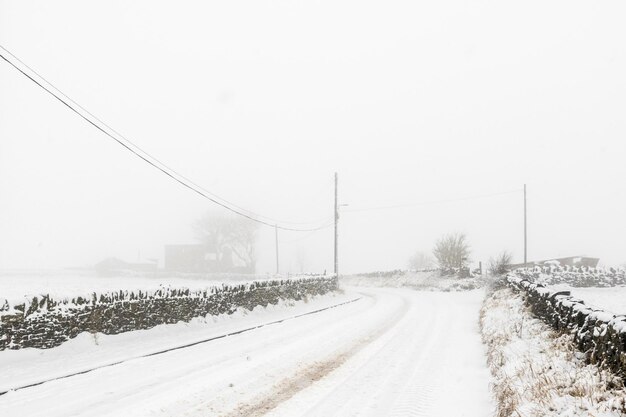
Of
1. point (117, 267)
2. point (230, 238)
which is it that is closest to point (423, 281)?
point (230, 238)

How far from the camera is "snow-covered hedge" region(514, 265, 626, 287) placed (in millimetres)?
35750

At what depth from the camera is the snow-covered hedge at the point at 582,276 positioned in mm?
35750

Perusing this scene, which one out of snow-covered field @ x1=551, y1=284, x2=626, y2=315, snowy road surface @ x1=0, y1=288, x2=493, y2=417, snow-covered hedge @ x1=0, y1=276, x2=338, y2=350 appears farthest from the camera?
snow-covered field @ x1=551, y1=284, x2=626, y2=315

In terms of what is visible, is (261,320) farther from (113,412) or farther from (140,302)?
(113,412)

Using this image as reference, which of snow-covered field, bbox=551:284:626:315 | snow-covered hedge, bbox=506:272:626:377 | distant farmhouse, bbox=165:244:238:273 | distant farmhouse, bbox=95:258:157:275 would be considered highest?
snow-covered hedge, bbox=506:272:626:377

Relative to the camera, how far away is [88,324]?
10.8 m

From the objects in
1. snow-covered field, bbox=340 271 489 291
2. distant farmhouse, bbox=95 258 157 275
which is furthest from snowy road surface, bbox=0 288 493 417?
distant farmhouse, bbox=95 258 157 275

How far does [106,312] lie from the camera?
11297 mm

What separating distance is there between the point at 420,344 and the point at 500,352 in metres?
2.93

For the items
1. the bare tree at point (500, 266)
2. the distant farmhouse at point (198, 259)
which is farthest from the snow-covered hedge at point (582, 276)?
the distant farmhouse at point (198, 259)

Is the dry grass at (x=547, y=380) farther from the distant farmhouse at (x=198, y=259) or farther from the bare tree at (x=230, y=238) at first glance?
the distant farmhouse at (x=198, y=259)

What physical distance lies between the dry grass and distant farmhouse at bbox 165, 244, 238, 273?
70813 millimetres

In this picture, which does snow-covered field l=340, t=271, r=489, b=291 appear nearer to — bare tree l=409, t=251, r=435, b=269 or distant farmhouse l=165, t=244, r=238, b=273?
distant farmhouse l=165, t=244, r=238, b=273

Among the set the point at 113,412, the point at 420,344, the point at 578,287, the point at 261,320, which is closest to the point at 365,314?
the point at 261,320
